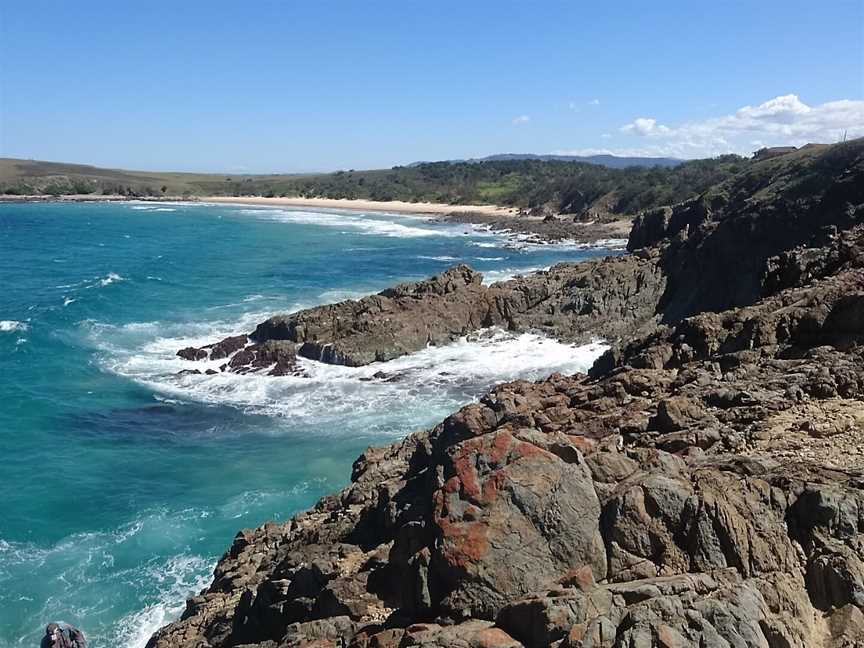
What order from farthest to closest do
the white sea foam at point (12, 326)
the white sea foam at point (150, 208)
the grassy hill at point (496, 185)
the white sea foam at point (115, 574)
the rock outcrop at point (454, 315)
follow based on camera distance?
the white sea foam at point (150, 208), the grassy hill at point (496, 185), the white sea foam at point (12, 326), the rock outcrop at point (454, 315), the white sea foam at point (115, 574)

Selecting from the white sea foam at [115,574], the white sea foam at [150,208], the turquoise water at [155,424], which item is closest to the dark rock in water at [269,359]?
the turquoise water at [155,424]

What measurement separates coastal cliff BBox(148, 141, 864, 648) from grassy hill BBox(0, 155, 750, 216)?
8214 centimetres

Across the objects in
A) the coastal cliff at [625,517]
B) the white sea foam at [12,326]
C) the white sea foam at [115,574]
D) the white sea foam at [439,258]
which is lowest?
the white sea foam at [115,574]

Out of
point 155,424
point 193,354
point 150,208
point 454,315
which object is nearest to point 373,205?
point 150,208

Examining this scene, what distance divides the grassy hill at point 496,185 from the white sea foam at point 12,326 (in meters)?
77.4

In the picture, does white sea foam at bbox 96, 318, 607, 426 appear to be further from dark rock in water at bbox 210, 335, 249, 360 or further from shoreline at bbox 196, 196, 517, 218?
shoreline at bbox 196, 196, 517, 218

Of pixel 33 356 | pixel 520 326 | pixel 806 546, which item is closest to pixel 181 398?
pixel 33 356

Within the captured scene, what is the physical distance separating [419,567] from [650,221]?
53.2 m

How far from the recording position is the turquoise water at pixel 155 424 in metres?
19.3

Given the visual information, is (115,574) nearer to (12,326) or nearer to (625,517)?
(625,517)

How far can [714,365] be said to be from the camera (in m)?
16.1

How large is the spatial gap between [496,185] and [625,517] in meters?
151

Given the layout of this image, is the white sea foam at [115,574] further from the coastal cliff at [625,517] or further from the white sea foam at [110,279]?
the white sea foam at [110,279]

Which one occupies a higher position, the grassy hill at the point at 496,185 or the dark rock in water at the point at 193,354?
the grassy hill at the point at 496,185
